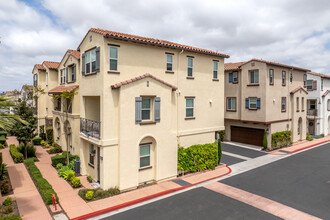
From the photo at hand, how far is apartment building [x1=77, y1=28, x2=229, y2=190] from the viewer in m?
13.7

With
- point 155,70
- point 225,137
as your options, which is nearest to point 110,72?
point 155,70

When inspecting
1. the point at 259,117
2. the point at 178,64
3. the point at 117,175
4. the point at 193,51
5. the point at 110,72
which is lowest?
the point at 117,175

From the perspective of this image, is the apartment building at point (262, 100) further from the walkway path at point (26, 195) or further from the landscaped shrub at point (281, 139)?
the walkway path at point (26, 195)

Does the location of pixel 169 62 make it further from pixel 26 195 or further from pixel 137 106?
pixel 26 195

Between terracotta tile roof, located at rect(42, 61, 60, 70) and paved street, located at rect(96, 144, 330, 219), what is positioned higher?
terracotta tile roof, located at rect(42, 61, 60, 70)

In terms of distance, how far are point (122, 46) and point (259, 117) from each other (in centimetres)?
1837

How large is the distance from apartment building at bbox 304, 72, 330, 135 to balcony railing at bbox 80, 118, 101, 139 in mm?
32610

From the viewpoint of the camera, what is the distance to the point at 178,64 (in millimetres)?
17391

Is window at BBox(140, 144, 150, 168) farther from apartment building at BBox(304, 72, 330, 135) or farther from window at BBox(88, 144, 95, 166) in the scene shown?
apartment building at BBox(304, 72, 330, 135)

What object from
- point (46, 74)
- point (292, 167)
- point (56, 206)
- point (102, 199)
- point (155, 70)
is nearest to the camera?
point (56, 206)

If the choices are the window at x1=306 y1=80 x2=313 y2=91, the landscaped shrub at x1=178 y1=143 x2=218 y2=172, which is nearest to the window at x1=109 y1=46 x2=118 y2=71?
the landscaped shrub at x1=178 y1=143 x2=218 y2=172

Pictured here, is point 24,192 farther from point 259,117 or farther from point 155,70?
point 259,117

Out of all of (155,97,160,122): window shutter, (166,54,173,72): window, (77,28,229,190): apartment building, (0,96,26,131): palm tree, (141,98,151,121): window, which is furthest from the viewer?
(166,54,173,72): window

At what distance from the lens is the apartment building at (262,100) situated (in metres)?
25.3
